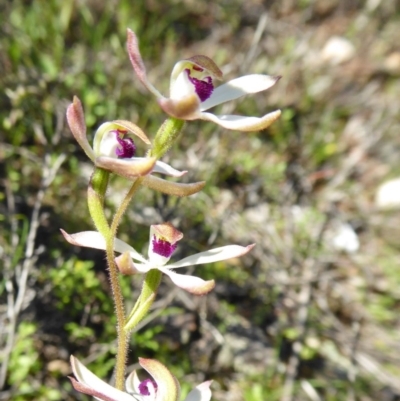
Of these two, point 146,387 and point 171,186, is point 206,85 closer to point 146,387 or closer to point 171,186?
point 171,186

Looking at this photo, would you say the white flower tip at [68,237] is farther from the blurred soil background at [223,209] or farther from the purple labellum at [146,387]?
the blurred soil background at [223,209]

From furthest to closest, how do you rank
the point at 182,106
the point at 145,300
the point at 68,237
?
the point at 145,300, the point at 68,237, the point at 182,106

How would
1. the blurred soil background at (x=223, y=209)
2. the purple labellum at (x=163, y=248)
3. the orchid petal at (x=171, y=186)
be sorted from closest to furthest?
1. the orchid petal at (x=171, y=186)
2. the purple labellum at (x=163, y=248)
3. the blurred soil background at (x=223, y=209)

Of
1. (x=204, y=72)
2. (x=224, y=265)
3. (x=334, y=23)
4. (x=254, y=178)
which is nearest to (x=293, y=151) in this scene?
(x=254, y=178)

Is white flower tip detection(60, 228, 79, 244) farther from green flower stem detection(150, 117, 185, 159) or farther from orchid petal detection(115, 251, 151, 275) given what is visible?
green flower stem detection(150, 117, 185, 159)

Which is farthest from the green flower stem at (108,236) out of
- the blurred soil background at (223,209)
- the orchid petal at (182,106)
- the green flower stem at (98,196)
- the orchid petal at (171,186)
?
the blurred soil background at (223,209)

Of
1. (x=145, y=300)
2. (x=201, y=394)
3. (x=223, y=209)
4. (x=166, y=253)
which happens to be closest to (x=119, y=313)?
(x=145, y=300)
